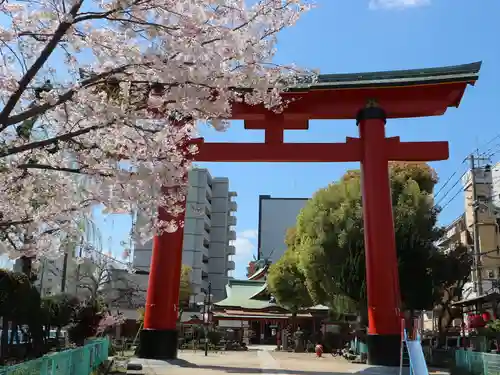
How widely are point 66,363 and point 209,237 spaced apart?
5669 centimetres

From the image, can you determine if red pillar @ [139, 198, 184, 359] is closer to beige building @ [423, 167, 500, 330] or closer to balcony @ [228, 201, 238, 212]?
beige building @ [423, 167, 500, 330]

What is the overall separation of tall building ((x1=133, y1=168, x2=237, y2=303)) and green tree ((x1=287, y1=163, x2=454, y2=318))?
123 feet

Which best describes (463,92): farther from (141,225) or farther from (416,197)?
(141,225)

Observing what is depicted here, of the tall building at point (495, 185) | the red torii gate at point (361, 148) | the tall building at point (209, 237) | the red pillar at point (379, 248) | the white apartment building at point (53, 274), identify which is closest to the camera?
the red pillar at point (379, 248)

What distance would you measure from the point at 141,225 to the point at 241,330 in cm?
2966

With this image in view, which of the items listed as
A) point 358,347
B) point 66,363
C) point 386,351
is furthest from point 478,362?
point 358,347

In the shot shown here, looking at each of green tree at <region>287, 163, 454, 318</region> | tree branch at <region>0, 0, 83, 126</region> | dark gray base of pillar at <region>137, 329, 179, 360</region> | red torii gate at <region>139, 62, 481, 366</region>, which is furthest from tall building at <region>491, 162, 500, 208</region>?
tree branch at <region>0, 0, 83, 126</region>

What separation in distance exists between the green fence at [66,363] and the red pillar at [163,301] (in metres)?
1.90

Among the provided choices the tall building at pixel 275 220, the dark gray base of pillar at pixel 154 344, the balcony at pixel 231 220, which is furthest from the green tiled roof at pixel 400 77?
the tall building at pixel 275 220

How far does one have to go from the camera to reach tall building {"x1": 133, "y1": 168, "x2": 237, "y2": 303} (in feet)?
191

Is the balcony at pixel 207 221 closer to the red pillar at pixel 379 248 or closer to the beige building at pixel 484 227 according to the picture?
the beige building at pixel 484 227

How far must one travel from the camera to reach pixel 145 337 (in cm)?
1441

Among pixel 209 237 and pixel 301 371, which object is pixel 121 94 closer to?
pixel 301 371

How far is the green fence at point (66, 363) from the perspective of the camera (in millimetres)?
5960
